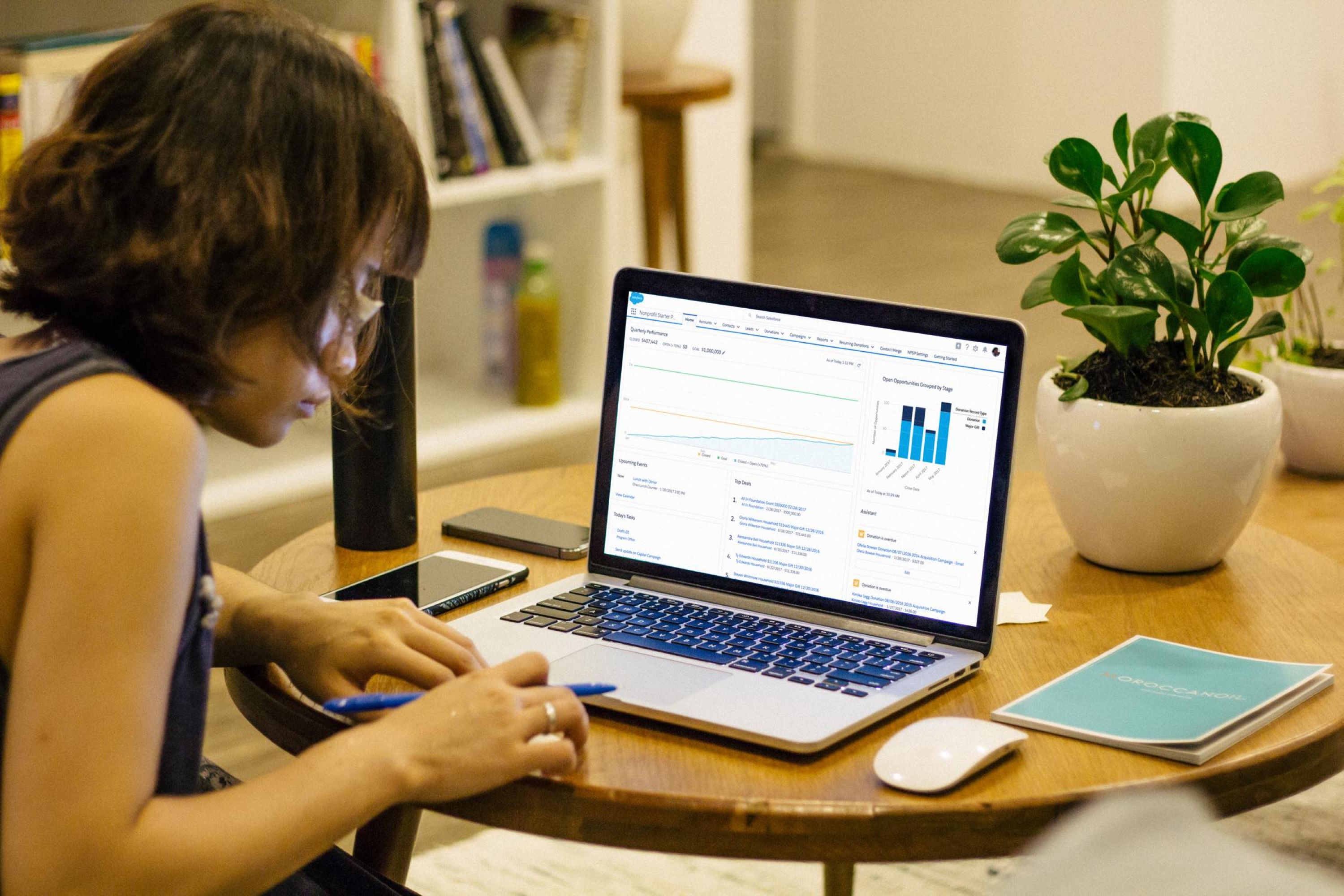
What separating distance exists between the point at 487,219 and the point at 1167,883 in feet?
9.97

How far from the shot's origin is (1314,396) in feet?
5.49

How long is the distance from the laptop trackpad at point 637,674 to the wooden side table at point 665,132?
7.42 ft

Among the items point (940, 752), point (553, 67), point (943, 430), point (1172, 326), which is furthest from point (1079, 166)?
point (553, 67)

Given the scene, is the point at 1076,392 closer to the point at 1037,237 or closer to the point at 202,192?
the point at 1037,237

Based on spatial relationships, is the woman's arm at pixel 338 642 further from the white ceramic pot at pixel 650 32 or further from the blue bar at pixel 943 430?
the white ceramic pot at pixel 650 32

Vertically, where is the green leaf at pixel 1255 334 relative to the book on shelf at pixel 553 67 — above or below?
below

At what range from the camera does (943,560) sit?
1.04 metres

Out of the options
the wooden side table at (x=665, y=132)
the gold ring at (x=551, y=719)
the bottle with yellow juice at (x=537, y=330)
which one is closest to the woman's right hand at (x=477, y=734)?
the gold ring at (x=551, y=719)

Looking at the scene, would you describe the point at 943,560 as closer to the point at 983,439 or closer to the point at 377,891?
the point at 983,439

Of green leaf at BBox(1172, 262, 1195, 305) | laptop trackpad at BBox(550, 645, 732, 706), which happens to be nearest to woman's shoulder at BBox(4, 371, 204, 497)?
laptop trackpad at BBox(550, 645, 732, 706)

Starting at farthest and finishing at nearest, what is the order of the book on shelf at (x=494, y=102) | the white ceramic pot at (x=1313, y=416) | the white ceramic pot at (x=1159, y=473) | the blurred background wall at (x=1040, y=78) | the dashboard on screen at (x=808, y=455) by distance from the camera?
the blurred background wall at (x=1040, y=78), the book on shelf at (x=494, y=102), the white ceramic pot at (x=1313, y=416), the white ceramic pot at (x=1159, y=473), the dashboard on screen at (x=808, y=455)

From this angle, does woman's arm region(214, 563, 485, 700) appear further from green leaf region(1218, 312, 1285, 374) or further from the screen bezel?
green leaf region(1218, 312, 1285, 374)

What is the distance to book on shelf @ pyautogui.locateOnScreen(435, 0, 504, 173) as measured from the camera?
2.81 metres

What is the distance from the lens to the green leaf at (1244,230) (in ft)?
3.92
